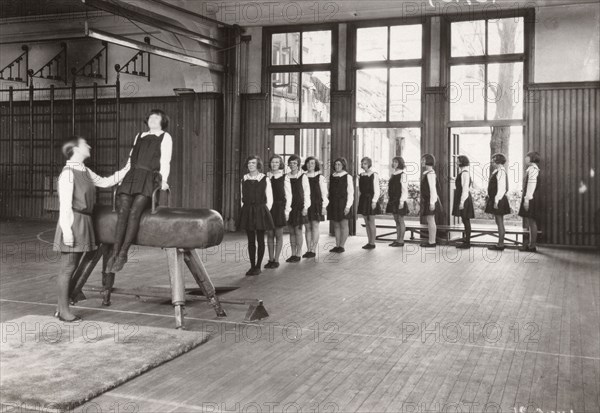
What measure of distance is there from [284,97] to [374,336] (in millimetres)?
9002

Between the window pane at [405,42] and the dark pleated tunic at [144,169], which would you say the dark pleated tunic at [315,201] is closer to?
the window pane at [405,42]

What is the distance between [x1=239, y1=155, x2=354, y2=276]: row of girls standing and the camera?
7688mm

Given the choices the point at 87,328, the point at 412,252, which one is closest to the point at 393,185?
the point at 412,252

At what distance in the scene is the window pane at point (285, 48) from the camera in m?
13.2

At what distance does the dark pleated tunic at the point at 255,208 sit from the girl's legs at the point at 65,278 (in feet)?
8.20

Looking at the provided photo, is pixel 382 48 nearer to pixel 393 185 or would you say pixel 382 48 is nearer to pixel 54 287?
pixel 393 185

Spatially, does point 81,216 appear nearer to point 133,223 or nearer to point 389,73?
point 133,223

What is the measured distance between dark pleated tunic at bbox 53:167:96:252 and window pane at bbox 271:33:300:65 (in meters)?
8.46

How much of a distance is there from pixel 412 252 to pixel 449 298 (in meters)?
3.72

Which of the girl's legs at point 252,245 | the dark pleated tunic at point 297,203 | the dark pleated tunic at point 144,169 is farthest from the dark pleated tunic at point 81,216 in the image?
the dark pleated tunic at point 297,203

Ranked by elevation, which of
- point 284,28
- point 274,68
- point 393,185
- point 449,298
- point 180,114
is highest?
point 284,28

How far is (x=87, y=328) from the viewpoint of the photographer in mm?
5012

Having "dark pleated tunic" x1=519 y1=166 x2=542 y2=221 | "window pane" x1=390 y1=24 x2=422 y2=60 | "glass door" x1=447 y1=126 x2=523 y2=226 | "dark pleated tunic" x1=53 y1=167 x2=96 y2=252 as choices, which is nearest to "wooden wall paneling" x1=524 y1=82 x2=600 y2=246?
"glass door" x1=447 y1=126 x2=523 y2=226

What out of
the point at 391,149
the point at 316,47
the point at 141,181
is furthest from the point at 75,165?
the point at 391,149
